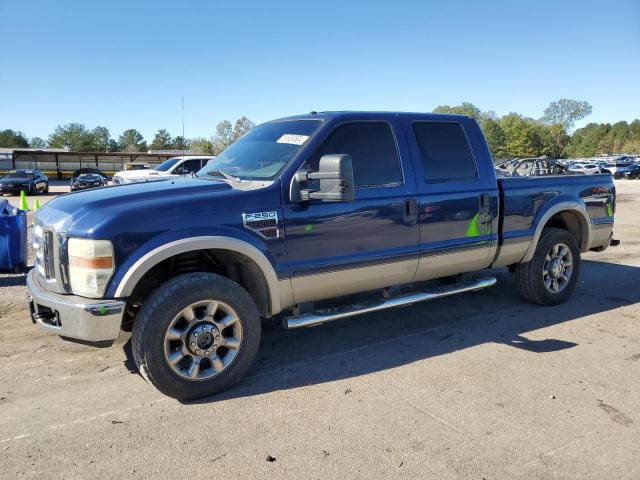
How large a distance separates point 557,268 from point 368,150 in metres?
2.81

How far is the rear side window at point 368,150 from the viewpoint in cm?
415

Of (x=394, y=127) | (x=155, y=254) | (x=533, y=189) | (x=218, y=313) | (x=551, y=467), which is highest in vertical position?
(x=394, y=127)

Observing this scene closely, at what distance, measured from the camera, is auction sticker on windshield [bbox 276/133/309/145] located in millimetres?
4098

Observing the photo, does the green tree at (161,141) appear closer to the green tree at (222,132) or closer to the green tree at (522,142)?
the green tree at (222,132)

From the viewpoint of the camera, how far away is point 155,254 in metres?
3.30

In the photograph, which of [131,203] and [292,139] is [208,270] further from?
[292,139]

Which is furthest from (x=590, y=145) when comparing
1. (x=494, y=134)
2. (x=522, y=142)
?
(x=522, y=142)

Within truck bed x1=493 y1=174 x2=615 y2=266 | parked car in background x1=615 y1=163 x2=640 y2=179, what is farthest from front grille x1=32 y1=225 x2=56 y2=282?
parked car in background x1=615 y1=163 x2=640 y2=179

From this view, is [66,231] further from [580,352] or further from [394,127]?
[580,352]

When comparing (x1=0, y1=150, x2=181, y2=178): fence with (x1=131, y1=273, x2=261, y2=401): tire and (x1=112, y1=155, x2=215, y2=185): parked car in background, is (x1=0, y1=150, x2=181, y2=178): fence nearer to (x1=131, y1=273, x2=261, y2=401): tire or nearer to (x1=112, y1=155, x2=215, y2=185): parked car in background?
(x1=112, y1=155, x2=215, y2=185): parked car in background

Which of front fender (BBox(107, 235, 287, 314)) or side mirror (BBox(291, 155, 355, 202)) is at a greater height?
side mirror (BBox(291, 155, 355, 202))

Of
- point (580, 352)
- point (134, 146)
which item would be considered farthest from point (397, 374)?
point (134, 146)

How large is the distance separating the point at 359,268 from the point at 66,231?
7.01 ft

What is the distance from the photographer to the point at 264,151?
A: 432 cm
